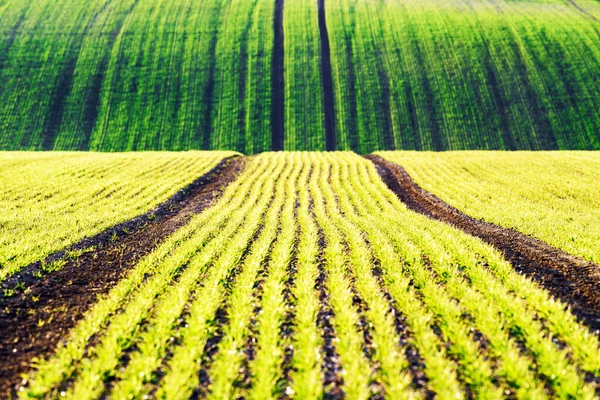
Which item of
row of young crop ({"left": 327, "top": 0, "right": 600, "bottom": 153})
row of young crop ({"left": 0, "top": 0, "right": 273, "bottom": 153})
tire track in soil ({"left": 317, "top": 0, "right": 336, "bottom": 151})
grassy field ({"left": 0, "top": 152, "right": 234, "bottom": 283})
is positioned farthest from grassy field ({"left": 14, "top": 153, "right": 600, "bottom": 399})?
row of young crop ({"left": 327, "top": 0, "right": 600, "bottom": 153})

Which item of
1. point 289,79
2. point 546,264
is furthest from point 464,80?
point 546,264

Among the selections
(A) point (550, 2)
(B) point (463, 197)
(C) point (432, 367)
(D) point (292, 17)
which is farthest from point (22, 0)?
(A) point (550, 2)

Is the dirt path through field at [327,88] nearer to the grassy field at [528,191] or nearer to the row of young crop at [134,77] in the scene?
the row of young crop at [134,77]

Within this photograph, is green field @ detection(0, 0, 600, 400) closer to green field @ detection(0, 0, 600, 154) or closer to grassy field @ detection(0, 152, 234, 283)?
grassy field @ detection(0, 152, 234, 283)

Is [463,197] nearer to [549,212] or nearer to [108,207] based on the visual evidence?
[549,212]

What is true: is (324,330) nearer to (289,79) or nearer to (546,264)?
(546,264)
